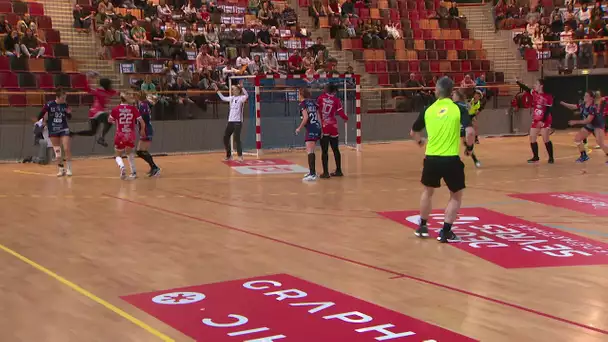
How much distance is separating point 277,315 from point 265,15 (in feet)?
76.0

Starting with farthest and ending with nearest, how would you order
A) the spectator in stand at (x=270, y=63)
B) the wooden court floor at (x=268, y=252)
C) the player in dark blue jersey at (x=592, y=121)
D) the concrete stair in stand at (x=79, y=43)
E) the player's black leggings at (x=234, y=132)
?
the spectator in stand at (x=270, y=63), the concrete stair in stand at (x=79, y=43), the player's black leggings at (x=234, y=132), the player in dark blue jersey at (x=592, y=121), the wooden court floor at (x=268, y=252)

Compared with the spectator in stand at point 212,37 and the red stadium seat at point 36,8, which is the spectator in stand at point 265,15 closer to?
the spectator in stand at point 212,37

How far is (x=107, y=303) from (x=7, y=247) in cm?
295

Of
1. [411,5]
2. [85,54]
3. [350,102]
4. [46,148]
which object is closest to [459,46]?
[411,5]

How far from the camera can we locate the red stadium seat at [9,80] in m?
20.5

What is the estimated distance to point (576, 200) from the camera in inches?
465

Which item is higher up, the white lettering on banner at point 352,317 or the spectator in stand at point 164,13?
the spectator in stand at point 164,13

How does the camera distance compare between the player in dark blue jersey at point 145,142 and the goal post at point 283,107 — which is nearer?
the player in dark blue jersey at point 145,142

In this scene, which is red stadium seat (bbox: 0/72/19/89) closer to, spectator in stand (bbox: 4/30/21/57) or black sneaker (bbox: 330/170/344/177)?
spectator in stand (bbox: 4/30/21/57)

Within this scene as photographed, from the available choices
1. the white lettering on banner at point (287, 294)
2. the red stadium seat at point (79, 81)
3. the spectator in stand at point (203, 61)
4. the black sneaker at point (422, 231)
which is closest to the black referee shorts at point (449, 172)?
the black sneaker at point (422, 231)

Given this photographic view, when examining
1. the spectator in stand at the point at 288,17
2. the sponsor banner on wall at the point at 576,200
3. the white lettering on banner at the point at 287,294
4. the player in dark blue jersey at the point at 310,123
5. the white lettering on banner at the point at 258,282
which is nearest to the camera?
the white lettering on banner at the point at 287,294

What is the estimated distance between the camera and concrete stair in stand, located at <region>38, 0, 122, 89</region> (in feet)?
76.0

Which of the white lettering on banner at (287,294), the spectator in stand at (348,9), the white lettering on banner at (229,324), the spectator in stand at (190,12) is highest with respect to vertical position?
the spectator in stand at (348,9)

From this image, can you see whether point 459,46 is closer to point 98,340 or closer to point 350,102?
point 350,102
